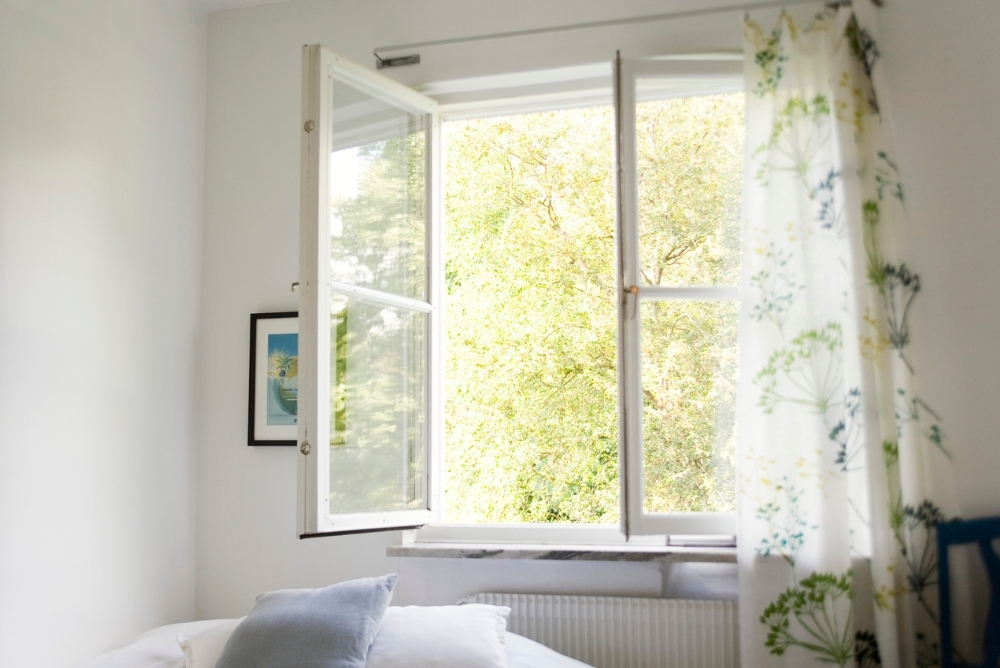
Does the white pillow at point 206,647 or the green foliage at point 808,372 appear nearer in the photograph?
the white pillow at point 206,647

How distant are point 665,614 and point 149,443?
5.58ft

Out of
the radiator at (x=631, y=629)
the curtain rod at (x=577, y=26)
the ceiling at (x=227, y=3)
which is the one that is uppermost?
the ceiling at (x=227, y=3)

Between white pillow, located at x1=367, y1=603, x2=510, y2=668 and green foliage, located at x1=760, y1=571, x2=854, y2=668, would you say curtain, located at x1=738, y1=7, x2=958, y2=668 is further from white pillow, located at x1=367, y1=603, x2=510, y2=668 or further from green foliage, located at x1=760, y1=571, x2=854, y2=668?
white pillow, located at x1=367, y1=603, x2=510, y2=668

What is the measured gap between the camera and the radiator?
7.22ft

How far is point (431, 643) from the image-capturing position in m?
1.74

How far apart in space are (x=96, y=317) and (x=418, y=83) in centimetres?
127

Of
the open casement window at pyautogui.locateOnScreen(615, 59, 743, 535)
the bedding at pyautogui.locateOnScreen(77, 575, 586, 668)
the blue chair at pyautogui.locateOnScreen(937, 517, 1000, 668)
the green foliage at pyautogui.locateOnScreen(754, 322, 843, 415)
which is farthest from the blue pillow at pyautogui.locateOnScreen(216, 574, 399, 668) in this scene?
the blue chair at pyautogui.locateOnScreen(937, 517, 1000, 668)

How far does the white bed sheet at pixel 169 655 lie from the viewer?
187 cm

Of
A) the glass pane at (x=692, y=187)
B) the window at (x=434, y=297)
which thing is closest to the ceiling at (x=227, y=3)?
the window at (x=434, y=297)

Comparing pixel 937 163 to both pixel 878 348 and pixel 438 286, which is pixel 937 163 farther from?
pixel 438 286

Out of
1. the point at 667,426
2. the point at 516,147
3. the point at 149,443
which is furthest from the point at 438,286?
the point at 516,147

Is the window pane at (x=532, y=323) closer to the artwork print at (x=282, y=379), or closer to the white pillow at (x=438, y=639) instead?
the artwork print at (x=282, y=379)

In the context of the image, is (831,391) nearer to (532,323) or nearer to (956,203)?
(956,203)

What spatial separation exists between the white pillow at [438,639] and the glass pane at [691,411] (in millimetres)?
637
